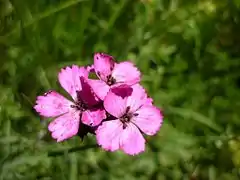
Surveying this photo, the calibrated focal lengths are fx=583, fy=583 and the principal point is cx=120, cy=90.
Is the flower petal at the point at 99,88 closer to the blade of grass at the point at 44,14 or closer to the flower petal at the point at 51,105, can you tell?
the flower petal at the point at 51,105

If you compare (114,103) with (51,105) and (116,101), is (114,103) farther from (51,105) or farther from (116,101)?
(51,105)

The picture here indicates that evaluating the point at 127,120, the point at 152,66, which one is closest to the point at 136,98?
the point at 127,120

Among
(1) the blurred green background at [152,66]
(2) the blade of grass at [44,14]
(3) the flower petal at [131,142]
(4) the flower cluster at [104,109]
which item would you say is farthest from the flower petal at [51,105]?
(2) the blade of grass at [44,14]

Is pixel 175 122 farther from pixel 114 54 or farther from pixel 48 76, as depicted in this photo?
pixel 48 76

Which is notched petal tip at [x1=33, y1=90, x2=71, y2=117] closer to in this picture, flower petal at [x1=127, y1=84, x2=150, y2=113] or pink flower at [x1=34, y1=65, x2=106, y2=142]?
pink flower at [x1=34, y1=65, x2=106, y2=142]

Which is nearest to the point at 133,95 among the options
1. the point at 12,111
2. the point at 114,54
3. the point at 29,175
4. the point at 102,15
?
the point at 29,175

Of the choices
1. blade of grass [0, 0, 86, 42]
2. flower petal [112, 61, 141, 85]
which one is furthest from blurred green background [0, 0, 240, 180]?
flower petal [112, 61, 141, 85]
